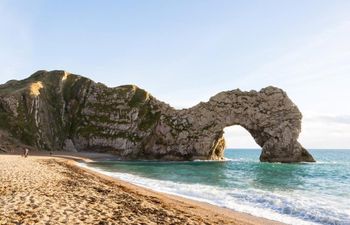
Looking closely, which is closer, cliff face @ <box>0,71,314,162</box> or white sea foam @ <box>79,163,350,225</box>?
white sea foam @ <box>79,163,350,225</box>

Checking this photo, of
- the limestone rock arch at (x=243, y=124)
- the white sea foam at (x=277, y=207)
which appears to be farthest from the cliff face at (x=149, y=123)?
the white sea foam at (x=277, y=207)

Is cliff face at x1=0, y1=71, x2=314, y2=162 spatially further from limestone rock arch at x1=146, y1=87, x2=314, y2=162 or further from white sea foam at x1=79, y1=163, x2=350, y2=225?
white sea foam at x1=79, y1=163, x2=350, y2=225

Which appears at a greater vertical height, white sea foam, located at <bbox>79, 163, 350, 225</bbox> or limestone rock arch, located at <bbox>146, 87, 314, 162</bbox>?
limestone rock arch, located at <bbox>146, 87, 314, 162</bbox>

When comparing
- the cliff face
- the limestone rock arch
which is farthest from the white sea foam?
the cliff face

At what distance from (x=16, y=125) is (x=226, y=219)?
100069 mm

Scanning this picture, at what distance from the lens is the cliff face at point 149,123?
334ft

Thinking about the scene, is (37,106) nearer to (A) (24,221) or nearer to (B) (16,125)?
(B) (16,125)

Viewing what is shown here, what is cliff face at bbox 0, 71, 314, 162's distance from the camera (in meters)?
102

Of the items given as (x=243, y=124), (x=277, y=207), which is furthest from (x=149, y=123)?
(x=277, y=207)

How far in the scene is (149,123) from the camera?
112 m

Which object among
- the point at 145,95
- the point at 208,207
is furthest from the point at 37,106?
the point at 208,207

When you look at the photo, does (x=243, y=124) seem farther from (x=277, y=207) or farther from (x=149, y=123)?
(x=277, y=207)

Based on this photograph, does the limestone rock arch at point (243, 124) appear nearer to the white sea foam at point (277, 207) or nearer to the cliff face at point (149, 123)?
the cliff face at point (149, 123)

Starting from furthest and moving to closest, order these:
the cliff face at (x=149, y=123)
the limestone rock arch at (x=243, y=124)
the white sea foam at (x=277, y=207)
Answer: the cliff face at (x=149, y=123) → the limestone rock arch at (x=243, y=124) → the white sea foam at (x=277, y=207)
